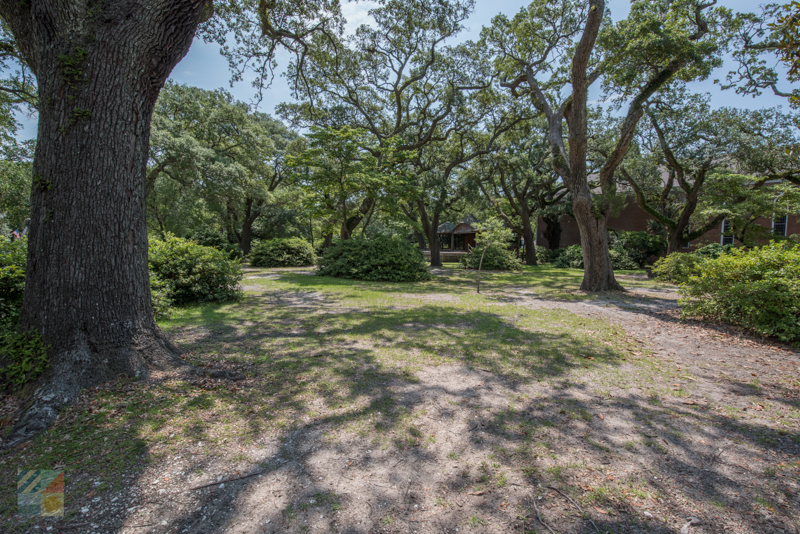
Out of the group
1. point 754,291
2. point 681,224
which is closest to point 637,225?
point 681,224

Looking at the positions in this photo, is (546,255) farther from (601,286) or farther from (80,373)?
(80,373)

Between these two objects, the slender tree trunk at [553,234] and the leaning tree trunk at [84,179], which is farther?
the slender tree trunk at [553,234]

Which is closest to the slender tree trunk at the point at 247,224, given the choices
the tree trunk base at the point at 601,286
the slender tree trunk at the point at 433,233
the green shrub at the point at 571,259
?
the slender tree trunk at the point at 433,233

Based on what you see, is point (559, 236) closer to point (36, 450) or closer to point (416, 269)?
point (416, 269)

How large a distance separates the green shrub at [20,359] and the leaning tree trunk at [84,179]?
6 centimetres

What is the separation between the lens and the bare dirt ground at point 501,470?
194cm

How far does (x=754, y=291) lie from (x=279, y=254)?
803 inches

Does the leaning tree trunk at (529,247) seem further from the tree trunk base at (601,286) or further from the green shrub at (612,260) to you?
the tree trunk base at (601,286)

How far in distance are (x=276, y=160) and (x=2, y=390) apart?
98.8ft

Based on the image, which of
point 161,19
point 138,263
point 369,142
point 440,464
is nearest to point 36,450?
point 138,263

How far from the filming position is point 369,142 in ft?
67.3

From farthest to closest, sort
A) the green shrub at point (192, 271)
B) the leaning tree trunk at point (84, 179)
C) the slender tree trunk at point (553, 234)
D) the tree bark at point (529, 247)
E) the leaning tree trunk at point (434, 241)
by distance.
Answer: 1. the slender tree trunk at point (553, 234)
2. the tree bark at point (529, 247)
3. the leaning tree trunk at point (434, 241)
4. the green shrub at point (192, 271)
5. the leaning tree trunk at point (84, 179)

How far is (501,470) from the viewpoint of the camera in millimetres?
2391

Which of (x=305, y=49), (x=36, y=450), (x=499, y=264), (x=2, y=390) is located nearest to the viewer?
(x=36, y=450)
